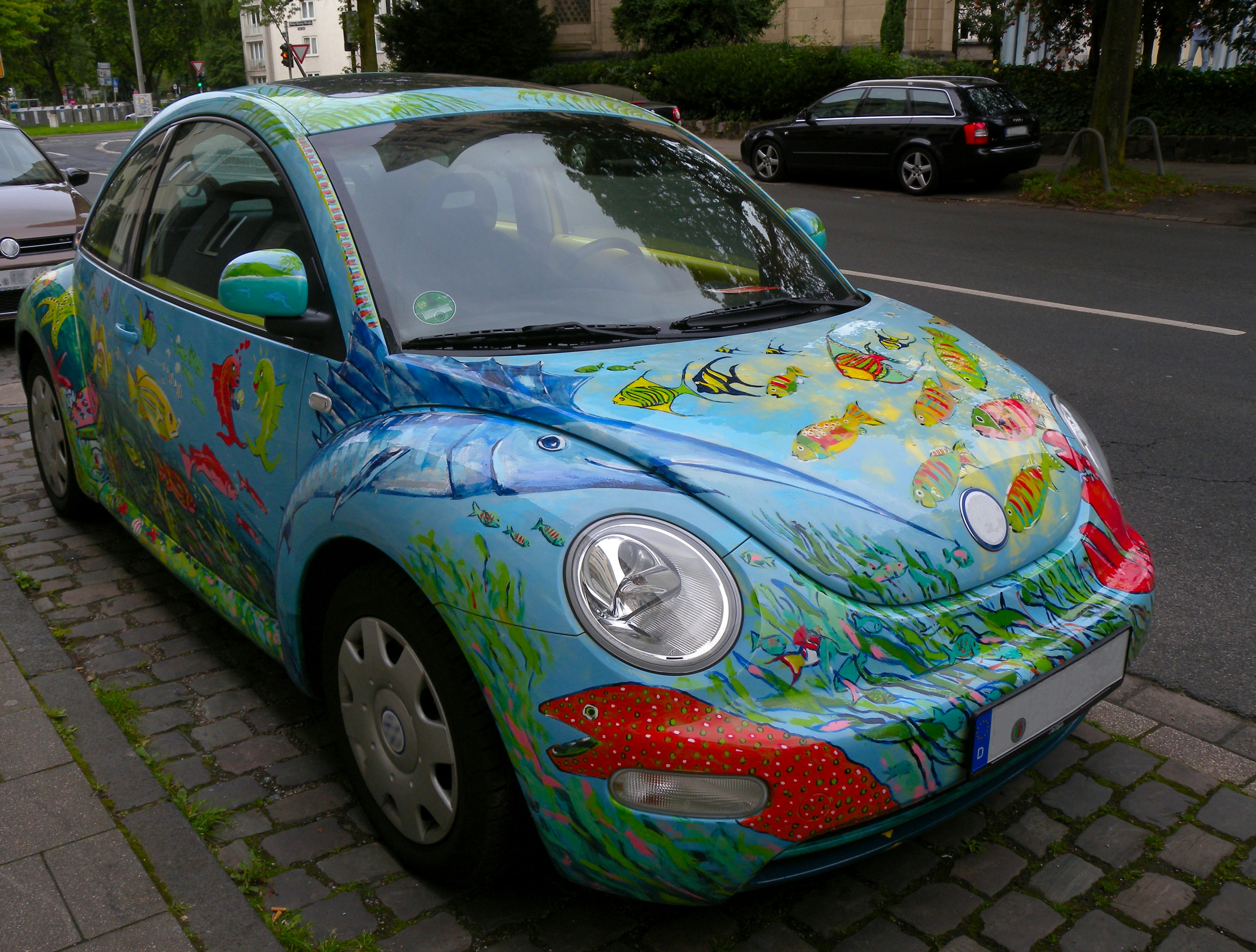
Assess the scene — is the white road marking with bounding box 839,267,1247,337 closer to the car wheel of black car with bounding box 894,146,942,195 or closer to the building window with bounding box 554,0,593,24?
the car wheel of black car with bounding box 894,146,942,195

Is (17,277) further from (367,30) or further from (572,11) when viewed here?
(572,11)

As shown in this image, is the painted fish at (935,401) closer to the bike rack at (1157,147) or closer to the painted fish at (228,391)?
the painted fish at (228,391)

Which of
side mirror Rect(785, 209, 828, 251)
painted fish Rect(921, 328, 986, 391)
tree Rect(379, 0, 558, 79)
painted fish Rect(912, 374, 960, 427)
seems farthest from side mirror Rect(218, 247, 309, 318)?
tree Rect(379, 0, 558, 79)

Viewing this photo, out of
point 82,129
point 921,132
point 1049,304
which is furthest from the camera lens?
point 82,129

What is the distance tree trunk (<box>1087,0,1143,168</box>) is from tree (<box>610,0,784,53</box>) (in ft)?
59.3

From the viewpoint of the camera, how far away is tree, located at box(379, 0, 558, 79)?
35.0 m

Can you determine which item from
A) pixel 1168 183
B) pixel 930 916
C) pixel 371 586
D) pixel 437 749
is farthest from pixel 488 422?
pixel 1168 183

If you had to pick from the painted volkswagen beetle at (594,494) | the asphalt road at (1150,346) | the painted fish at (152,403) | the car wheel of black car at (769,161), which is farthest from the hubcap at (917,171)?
the painted fish at (152,403)

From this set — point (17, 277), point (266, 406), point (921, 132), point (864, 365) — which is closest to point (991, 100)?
point (921, 132)

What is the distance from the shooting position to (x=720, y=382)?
2.51 meters

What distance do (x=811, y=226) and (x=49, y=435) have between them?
122 inches

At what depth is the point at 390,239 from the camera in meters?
2.76

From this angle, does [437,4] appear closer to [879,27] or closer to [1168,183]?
[879,27]

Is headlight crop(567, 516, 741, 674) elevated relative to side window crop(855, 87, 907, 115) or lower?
lower
